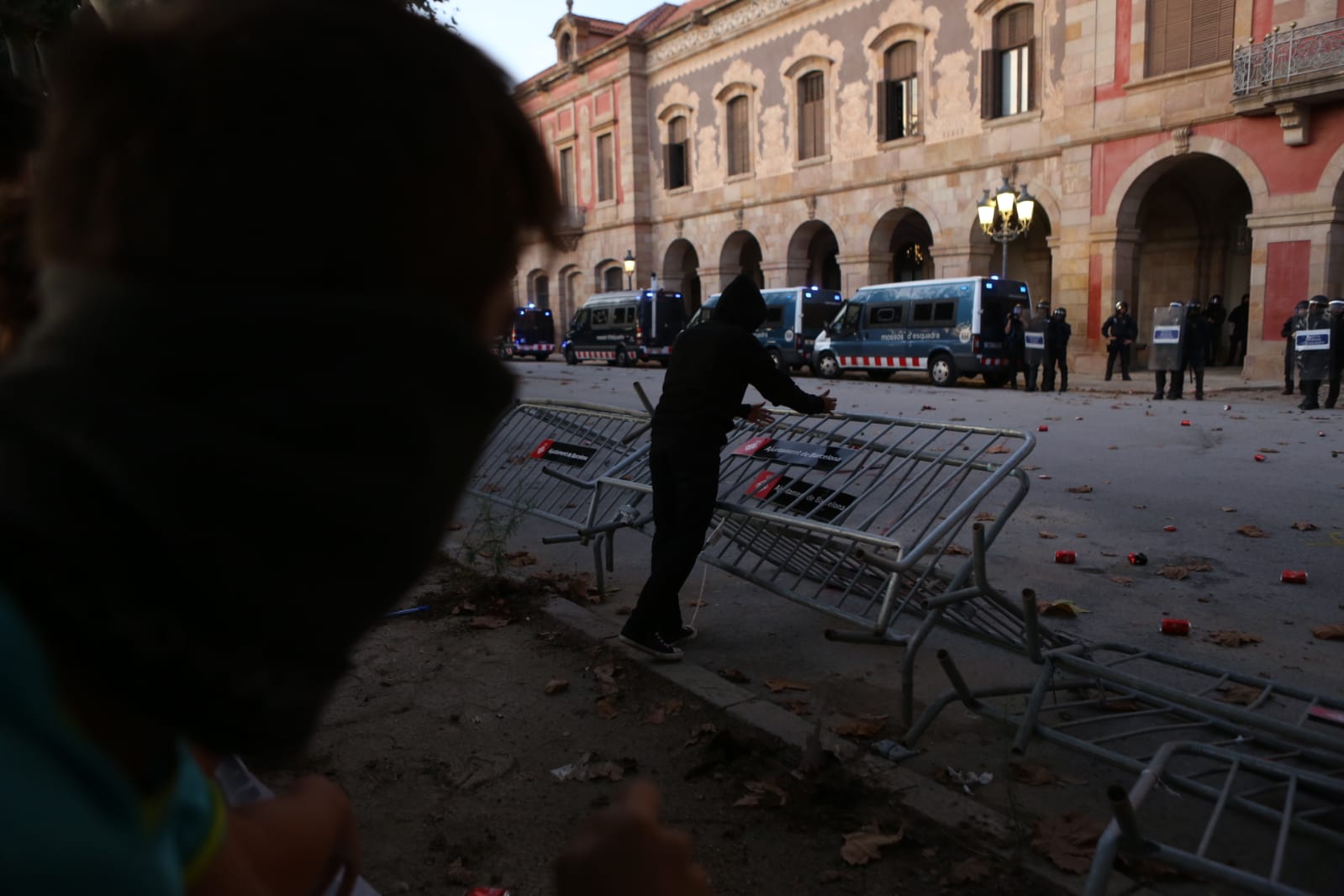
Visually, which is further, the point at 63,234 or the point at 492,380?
the point at 492,380

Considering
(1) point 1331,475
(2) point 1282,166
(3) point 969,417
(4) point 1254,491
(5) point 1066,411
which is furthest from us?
(2) point 1282,166

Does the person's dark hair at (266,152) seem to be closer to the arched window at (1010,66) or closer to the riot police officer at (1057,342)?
the riot police officer at (1057,342)

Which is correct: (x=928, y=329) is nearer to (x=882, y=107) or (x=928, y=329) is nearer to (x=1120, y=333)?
(x=1120, y=333)

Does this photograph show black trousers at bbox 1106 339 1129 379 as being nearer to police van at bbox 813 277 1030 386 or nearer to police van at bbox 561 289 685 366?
police van at bbox 813 277 1030 386

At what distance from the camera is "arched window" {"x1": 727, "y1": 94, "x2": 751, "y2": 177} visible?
1321 inches

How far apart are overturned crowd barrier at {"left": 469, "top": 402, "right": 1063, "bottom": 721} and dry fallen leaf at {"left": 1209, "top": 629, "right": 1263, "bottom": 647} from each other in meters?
1.12

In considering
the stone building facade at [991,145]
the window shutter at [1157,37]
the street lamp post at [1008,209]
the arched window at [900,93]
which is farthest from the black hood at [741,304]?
the arched window at [900,93]

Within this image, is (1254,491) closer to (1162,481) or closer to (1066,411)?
(1162,481)

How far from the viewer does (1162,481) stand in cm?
875

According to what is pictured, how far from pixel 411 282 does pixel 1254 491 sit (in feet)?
29.7

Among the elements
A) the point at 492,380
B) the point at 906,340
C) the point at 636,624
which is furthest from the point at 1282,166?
the point at 492,380

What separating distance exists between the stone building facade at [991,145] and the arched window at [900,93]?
68 millimetres

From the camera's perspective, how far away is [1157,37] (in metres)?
22.2

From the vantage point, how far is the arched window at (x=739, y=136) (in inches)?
1321
